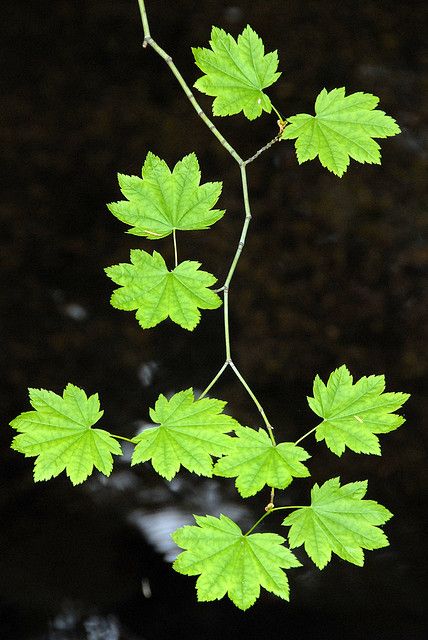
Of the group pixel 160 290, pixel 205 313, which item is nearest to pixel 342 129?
pixel 160 290

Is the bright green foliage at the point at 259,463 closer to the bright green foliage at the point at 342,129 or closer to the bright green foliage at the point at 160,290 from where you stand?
the bright green foliage at the point at 160,290

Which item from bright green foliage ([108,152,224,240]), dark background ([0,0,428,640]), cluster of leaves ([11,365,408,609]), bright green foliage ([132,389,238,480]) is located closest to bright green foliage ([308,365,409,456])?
cluster of leaves ([11,365,408,609])

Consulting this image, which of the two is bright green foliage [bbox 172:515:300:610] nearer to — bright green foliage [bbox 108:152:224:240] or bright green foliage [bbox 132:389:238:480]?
bright green foliage [bbox 132:389:238:480]

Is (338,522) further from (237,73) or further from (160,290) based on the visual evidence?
(237,73)

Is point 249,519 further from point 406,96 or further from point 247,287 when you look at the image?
point 406,96

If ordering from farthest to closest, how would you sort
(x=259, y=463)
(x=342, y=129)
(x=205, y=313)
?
(x=205, y=313)
(x=342, y=129)
(x=259, y=463)
